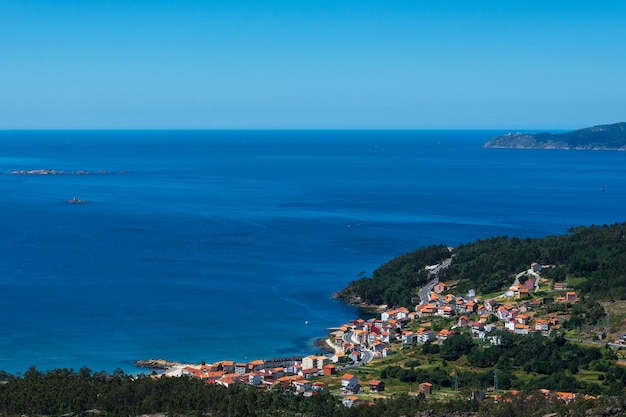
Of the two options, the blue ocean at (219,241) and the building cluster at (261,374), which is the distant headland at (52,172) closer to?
the blue ocean at (219,241)

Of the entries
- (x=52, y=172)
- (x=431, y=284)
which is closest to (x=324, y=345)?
(x=431, y=284)

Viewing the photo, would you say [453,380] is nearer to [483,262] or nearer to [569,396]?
[569,396]

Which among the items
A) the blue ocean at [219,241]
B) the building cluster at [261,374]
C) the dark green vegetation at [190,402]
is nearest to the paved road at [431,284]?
the blue ocean at [219,241]

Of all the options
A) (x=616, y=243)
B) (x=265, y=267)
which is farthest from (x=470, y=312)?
(x=265, y=267)

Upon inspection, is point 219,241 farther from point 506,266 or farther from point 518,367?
point 518,367

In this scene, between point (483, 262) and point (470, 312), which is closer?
point (470, 312)

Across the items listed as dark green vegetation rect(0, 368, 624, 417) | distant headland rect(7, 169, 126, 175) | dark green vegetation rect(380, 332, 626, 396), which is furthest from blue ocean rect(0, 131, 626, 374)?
dark green vegetation rect(0, 368, 624, 417)
